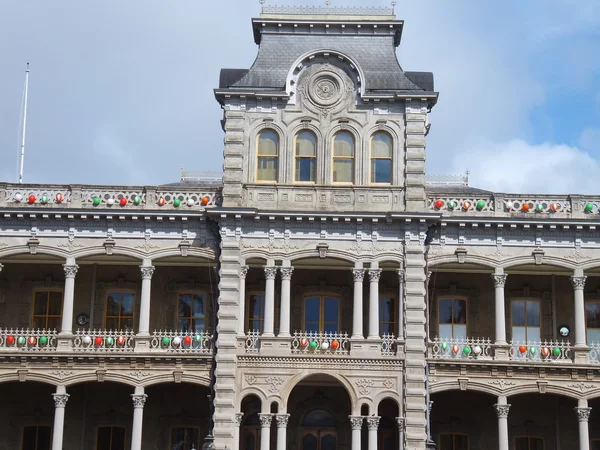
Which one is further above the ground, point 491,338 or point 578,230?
point 578,230

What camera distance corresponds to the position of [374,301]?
36.4 metres

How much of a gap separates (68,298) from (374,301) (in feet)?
35.1

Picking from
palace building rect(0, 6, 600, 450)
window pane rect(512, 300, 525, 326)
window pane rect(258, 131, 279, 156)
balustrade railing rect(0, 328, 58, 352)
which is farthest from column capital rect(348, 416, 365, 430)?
balustrade railing rect(0, 328, 58, 352)

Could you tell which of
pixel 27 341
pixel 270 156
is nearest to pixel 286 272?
pixel 270 156

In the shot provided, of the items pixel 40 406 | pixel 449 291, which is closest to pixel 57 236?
pixel 40 406

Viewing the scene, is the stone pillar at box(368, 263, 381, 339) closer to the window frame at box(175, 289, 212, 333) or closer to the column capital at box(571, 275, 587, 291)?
the window frame at box(175, 289, 212, 333)

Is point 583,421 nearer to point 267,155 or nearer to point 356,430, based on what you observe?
point 356,430

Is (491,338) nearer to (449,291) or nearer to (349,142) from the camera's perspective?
(449,291)

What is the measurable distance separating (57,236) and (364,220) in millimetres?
10886

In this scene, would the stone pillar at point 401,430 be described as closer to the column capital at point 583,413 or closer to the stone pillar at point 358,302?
the stone pillar at point 358,302

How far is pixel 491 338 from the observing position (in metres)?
38.9

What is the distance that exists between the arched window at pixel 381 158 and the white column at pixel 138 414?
11.0 m

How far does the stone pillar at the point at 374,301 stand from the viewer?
3647cm

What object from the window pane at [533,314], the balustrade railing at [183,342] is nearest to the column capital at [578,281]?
the window pane at [533,314]
